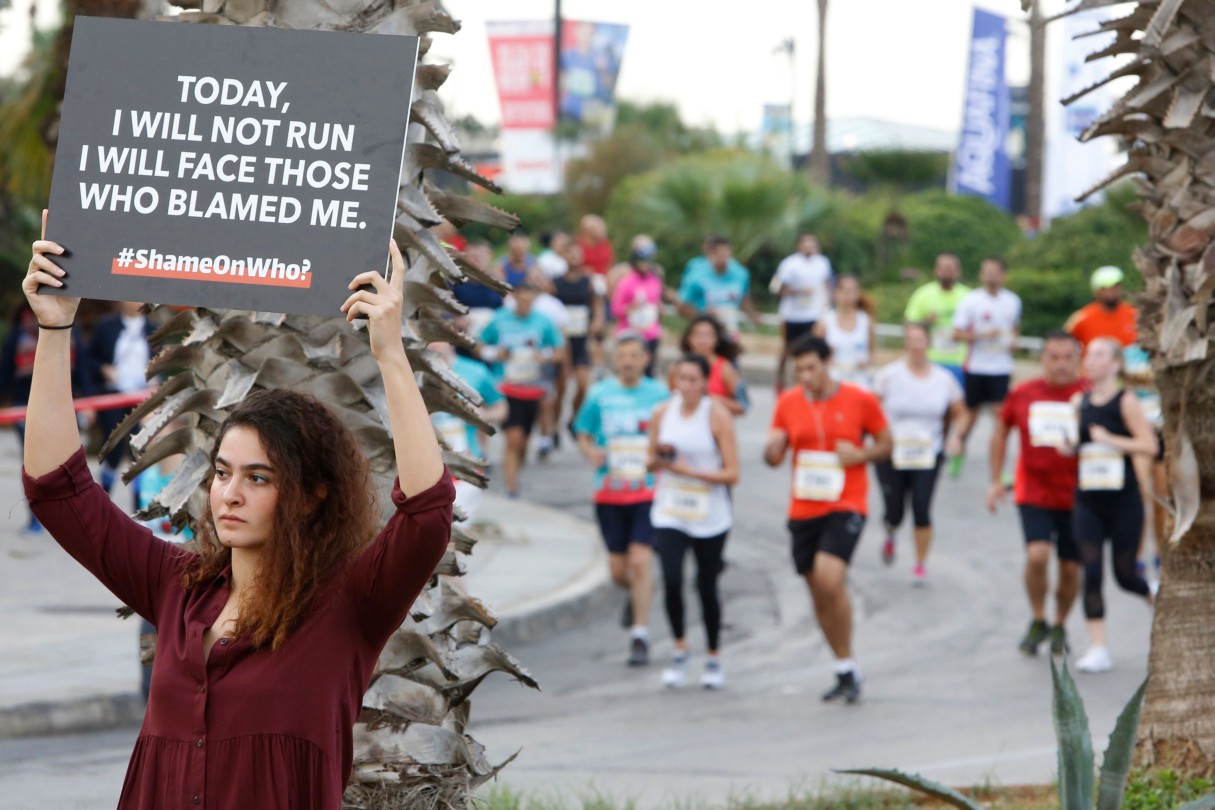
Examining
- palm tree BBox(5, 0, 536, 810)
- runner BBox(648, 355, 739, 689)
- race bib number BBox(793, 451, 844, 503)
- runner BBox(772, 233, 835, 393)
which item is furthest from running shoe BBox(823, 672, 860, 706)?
runner BBox(772, 233, 835, 393)

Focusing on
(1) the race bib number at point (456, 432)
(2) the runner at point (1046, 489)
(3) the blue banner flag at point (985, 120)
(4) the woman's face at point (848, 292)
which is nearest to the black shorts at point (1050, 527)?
(2) the runner at point (1046, 489)

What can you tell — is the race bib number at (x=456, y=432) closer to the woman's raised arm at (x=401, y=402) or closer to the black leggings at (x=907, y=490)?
the black leggings at (x=907, y=490)

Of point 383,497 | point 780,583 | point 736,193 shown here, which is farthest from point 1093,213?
point 383,497

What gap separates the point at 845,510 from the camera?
10.0 meters

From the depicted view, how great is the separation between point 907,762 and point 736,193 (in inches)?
1003

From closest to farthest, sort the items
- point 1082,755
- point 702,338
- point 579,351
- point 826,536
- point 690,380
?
point 1082,755, point 826,536, point 690,380, point 702,338, point 579,351

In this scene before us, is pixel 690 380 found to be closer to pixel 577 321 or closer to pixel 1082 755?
pixel 1082 755

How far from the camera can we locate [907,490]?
13.7 metres

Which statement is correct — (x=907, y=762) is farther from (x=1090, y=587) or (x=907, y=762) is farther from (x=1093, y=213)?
(x=1093, y=213)

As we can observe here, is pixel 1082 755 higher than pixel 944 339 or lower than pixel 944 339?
lower

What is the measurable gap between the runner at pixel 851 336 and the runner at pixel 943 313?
1.15 metres

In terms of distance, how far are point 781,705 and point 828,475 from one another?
4.26 feet

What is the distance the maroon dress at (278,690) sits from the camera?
3.19 metres

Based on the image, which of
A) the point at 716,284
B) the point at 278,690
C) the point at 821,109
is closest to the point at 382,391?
the point at 278,690
